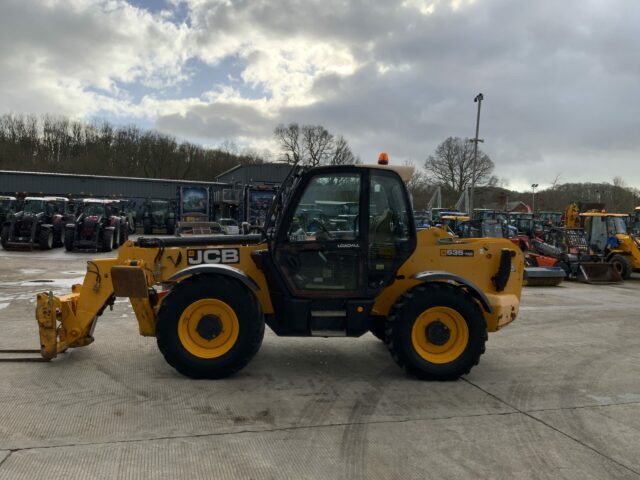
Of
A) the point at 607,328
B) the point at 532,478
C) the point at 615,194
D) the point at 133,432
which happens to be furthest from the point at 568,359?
the point at 615,194

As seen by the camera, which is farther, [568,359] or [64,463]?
[568,359]

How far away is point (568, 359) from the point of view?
6059 millimetres

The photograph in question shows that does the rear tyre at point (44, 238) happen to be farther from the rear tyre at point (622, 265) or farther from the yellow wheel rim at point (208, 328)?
the rear tyre at point (622, 265)

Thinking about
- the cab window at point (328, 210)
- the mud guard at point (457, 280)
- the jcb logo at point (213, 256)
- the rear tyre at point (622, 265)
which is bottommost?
the rear tyre at point (622, 265)

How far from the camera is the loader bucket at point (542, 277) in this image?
12820mm

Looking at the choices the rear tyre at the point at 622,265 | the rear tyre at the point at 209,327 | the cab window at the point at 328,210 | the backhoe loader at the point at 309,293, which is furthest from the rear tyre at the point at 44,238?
the rear tyre at the point at 622,265

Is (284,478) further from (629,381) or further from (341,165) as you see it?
(629,381)

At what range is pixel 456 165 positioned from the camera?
63344mm

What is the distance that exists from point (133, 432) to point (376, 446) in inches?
70.1

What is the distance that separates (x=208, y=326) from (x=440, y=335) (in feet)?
7.56

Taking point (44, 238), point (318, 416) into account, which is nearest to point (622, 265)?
point (318, 416)

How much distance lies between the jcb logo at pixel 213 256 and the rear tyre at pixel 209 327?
1.36ft

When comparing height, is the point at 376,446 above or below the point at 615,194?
below

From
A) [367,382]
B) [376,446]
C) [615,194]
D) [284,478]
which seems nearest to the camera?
[284,478]
